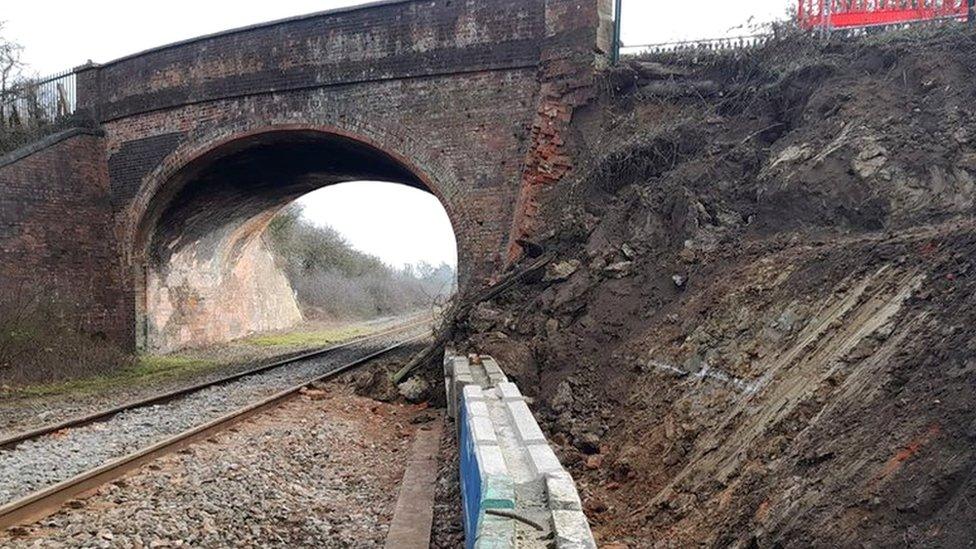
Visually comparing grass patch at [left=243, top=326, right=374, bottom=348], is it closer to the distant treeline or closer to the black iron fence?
the distant treeline

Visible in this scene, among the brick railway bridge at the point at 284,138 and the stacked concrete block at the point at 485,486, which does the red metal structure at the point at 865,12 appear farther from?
the stacked concrete block at the point at 485,486

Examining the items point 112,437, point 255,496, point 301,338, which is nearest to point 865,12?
point 255,496

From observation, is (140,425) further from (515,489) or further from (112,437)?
(515,489)

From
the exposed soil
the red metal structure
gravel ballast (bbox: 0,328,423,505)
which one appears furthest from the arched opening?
the red metal structure

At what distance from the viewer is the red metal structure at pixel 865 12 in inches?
390

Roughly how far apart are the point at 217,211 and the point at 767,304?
14248mm

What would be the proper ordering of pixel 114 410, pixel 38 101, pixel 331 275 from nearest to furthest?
pixel 114 410 → pixel 38 101 → pixel 331 275

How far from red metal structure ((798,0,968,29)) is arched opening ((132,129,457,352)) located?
642cm

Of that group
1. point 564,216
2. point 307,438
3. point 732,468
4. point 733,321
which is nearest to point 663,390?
point 733,321

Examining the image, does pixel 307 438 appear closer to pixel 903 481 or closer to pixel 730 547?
pixel 730 547

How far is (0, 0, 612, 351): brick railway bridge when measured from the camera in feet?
38.0

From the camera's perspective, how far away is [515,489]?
11.6 ft

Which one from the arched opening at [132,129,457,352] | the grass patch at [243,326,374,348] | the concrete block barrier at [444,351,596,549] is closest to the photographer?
the concrete block barrier at [444,351,596,549]

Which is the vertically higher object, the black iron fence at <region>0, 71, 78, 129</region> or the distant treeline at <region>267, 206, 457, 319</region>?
the black iron fence at <region>0, 71, 78, 129</region>
